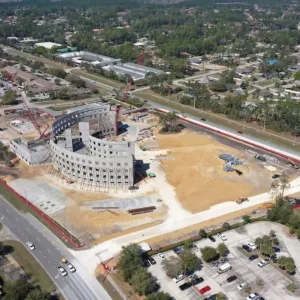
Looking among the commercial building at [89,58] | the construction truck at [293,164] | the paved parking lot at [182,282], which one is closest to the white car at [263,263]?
the paved parking lot at [182,282]

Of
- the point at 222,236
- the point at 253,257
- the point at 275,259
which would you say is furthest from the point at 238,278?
the point at 222,236

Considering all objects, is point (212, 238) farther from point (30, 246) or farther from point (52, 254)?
point (30, 246)

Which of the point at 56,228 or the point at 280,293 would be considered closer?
the point at 280,293

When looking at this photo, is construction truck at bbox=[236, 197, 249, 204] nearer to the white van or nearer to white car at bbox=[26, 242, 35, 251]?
the white van

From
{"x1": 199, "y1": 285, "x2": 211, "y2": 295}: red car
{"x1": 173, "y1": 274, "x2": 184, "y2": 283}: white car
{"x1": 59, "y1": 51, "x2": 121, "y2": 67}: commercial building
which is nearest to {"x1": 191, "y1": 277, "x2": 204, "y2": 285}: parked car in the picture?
{"x1": 199, "y1": 285, "x2": 211, "y2": 295}: red car

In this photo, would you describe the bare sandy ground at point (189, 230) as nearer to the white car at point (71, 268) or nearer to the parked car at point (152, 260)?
the parked car at point (152, 260)

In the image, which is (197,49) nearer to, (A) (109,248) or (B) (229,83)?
(B) (229,83)

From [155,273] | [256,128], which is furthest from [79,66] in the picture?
[155,273]
